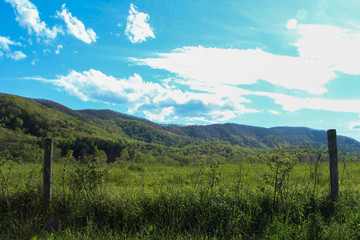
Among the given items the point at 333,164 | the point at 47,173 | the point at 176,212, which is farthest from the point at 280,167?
the point at 47,173

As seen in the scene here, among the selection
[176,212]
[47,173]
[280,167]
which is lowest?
[176,212]

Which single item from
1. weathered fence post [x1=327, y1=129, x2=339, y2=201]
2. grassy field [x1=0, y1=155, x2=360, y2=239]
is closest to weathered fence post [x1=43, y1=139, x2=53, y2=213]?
grassy field [x1=0, y1=155, x2=360, y2=239]

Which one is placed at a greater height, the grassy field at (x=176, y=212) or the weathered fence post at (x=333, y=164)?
the weathered fence post at (x=333, y=164)

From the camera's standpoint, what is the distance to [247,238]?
4781 mm

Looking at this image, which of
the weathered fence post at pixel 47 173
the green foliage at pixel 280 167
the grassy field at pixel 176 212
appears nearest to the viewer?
the grassy field at pixel 176 212

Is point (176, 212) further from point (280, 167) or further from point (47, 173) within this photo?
point (47, 173)

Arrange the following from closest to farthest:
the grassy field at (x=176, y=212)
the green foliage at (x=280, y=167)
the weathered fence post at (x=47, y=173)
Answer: the grassy field at (x=176, y=212) < the green foliage at (x=280, y=167) < the weathered fence post at (x=47, y=173)

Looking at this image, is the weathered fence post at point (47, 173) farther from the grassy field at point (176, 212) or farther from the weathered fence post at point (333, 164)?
the weathered fence post at point (333, 164)

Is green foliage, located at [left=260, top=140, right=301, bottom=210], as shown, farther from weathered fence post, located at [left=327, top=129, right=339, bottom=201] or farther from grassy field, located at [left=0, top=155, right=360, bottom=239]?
weathered fence post, located at [left=327, top=129, right=339, bottom=201]

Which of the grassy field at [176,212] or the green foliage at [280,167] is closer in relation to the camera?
the grassy field at [176,212]

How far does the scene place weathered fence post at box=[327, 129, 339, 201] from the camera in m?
6.08

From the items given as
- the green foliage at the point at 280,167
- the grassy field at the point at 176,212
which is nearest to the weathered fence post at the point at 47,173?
the grassy field at the point at 176,212

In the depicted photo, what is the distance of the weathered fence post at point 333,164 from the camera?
6079mm

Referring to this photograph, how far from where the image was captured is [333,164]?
619cm
